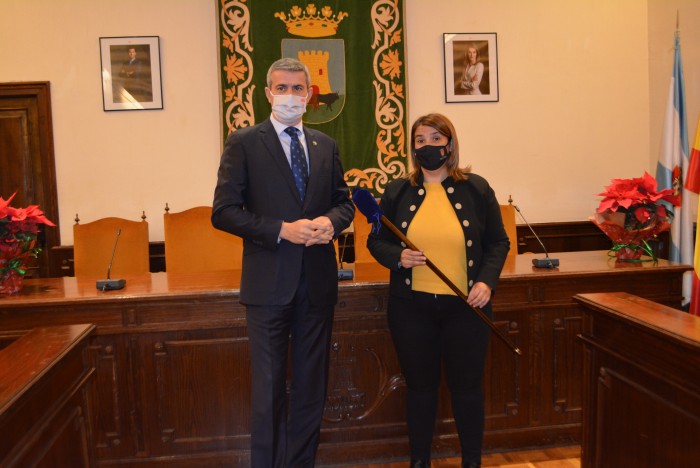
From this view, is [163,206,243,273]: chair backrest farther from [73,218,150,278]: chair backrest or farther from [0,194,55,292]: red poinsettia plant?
[0,194,55,292]: red poinsettia plant

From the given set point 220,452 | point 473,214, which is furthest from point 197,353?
point 473,214

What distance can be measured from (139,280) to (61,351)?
1.42 m

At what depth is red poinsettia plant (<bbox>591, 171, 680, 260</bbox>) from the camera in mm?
2877

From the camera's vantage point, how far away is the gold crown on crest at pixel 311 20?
4.69m

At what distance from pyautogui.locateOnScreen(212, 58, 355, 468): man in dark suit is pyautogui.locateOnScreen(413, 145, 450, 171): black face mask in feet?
1.09

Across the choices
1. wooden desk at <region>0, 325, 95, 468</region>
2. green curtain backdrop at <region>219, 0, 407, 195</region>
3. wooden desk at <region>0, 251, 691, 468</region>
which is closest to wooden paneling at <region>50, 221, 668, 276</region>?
green curtain backdrop at <region>219, 0, 407, 195</region>

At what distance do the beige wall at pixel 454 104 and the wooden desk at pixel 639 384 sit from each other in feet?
10.9

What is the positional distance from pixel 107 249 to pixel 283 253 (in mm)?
2369

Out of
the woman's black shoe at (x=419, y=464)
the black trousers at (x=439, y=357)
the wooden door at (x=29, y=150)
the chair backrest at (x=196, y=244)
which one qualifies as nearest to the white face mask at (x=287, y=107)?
the black trousers at (x=439, y=357)

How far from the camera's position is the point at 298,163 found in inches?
79.7

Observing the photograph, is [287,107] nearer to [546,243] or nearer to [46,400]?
[46,400]

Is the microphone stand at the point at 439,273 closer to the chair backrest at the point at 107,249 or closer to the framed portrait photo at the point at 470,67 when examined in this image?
the chair backrest at the point at 107,249

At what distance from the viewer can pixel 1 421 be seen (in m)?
1.08

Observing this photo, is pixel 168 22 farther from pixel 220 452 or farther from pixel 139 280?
pixel 220 452
